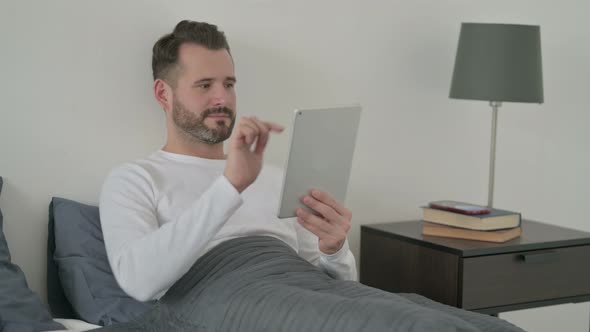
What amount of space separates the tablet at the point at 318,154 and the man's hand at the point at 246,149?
7cm

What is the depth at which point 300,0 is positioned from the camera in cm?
255

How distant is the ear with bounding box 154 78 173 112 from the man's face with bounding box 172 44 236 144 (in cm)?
3

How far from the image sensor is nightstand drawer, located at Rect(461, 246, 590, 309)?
2307 millimetres

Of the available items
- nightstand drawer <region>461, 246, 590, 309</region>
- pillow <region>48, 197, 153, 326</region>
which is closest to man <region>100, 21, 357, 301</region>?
pillow <region>48, 197, 153, 326</region>

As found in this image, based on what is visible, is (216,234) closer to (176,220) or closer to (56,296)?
(176,220)

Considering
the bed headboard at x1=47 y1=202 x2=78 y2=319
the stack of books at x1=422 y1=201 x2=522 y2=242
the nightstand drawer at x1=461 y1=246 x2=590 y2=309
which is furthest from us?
the stack of books at x1=422 y1=201 x2=522 y2=242

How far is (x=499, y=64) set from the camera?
2555 millimetres

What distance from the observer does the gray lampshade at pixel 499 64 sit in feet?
8.38

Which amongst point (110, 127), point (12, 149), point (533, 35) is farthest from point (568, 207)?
point (12, 149)

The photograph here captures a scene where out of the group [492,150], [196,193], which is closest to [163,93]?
[196,193]

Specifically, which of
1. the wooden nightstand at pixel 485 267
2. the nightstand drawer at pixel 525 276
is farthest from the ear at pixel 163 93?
the nightstand drawer at pixel 525 276

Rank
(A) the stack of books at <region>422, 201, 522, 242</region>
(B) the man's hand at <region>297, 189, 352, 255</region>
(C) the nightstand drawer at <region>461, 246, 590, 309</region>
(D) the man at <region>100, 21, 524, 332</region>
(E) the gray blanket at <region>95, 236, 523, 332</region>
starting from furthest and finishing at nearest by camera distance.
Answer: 1. (A) the stack of books at <region>422, 201, 522, 242</region>
2. (C) the nightstand drawer at <region>461, 246, 590, 309</region>
3. (B) the man's hand at <region>297, 189, 352, 255</region>
4. (D) the man at <region>100, 21, 524, 332</region>
5. (E) the gray blanket at <region>95, 236, 523, 332</region>

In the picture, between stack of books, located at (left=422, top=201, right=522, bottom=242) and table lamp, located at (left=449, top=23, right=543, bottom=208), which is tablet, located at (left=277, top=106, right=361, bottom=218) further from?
table lamp, located at (left=449, top=23, right=543, bottom=208)

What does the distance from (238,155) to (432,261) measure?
0.92 metres
